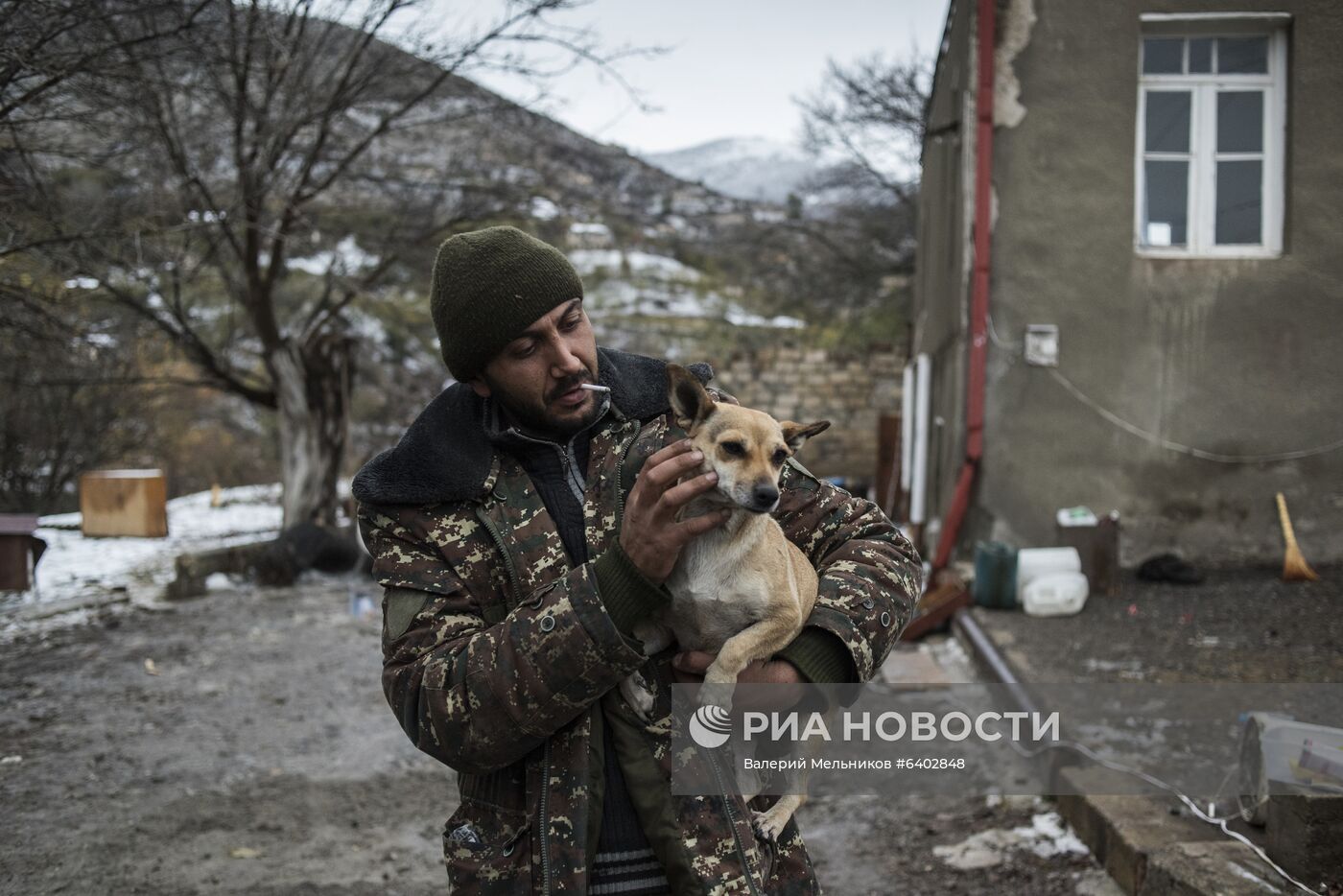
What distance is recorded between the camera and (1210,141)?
328 inches

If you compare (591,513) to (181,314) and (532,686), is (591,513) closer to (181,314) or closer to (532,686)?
(532,686)

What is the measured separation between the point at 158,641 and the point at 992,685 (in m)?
6.71

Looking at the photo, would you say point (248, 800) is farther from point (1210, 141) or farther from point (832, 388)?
point (832, 388)

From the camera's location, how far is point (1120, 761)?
14.6 ft

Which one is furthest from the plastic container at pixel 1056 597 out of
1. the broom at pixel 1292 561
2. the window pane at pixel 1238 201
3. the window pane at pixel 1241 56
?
the window pane at pixel 1241 56

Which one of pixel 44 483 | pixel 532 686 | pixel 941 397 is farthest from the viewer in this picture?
pixel 44 483

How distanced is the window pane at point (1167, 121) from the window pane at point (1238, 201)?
0.40 meters

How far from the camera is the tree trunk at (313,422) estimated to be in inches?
491

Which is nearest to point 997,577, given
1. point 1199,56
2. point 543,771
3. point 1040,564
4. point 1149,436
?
point 1040,564

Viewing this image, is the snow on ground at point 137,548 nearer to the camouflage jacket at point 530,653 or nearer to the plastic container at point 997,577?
the plastic container at point 997,577

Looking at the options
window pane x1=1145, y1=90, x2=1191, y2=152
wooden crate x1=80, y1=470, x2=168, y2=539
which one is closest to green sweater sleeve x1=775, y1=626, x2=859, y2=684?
window pane x1=1145, y1=90, x2=1191, y2=152

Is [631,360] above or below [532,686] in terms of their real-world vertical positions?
above

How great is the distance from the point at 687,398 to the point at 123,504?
39.4ft

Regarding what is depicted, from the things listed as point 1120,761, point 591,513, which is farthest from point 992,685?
point 591,513
